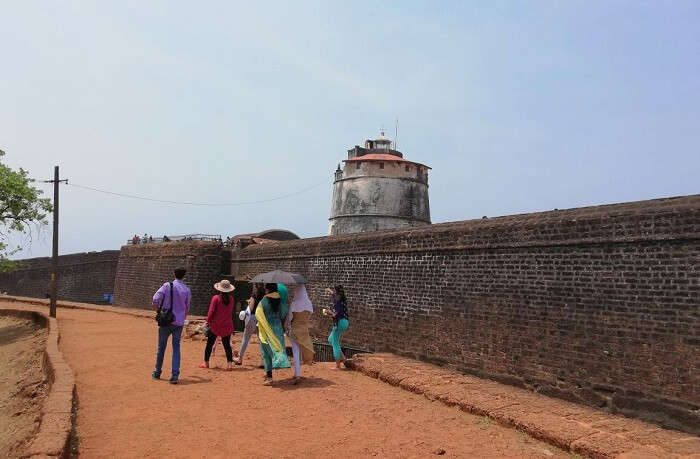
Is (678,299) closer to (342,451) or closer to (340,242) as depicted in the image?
(342,451)

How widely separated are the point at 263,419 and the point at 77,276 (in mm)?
30727

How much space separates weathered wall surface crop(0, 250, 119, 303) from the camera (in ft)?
106

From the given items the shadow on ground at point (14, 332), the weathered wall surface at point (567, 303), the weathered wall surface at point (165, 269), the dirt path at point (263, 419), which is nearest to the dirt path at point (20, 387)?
the shadow on ground at point (14, 332)

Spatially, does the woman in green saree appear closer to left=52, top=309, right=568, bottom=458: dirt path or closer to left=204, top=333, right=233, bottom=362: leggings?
left=52, top=309, right=568, bottom=458: dirt path

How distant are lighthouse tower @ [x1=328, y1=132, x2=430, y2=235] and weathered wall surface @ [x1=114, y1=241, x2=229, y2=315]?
11674 millimetres

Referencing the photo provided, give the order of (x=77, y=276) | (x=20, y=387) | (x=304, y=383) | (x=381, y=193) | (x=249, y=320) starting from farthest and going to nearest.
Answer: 1. (x=77, y=276)
2. (x=381, y=193)
3. (x=249, y=320)
4. (x=20, y=387)
5. (x=304, y=383)

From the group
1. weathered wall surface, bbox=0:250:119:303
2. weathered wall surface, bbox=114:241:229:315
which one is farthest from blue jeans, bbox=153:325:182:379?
weathered wall surface, bbox=0:250:119:303

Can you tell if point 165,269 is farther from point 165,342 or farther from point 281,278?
point 281,278

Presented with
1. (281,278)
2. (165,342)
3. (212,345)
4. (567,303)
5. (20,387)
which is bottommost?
(20,387)

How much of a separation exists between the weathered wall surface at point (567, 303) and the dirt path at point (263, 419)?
2020mm

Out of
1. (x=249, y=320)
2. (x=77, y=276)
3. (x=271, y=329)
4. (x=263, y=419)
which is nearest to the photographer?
(x=263, y=419)

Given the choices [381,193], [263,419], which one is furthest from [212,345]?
[381,193]

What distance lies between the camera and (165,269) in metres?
23.2

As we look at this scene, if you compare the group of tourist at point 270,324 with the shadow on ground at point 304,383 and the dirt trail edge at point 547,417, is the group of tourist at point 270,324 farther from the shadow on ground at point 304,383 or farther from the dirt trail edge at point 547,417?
the dirt trail edge at point 547,417
